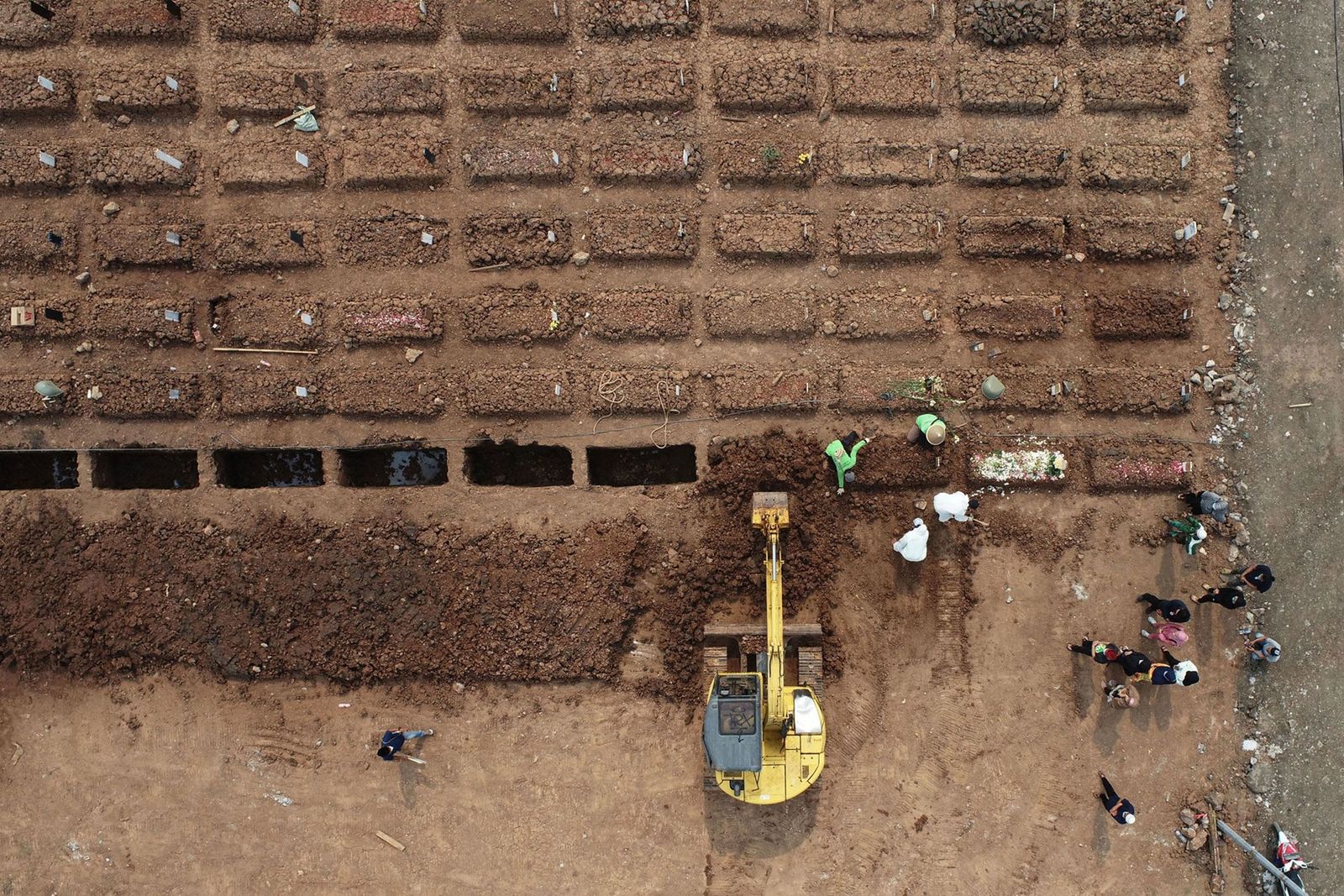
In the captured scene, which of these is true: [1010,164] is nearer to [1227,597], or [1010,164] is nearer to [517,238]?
[1227,597]

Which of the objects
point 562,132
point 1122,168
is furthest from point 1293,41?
point 562,132

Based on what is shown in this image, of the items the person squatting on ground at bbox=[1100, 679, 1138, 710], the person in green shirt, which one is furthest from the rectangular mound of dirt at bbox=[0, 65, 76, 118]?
the person squatting on ground at bbox=[1100, 679, 1138, 710]

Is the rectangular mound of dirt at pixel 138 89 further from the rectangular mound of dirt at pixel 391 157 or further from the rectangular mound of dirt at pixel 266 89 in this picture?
the rectangular mound of dirt at pixel 391 157

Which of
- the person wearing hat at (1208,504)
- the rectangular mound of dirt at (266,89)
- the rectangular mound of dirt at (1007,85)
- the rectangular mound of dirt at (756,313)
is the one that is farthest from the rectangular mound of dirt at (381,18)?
the person wearing hat at (1208,504)

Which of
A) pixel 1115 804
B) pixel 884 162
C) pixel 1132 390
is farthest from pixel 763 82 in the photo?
Answer: pixel 1115 804

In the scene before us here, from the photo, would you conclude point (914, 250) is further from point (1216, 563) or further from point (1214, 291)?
point (1216, 563)

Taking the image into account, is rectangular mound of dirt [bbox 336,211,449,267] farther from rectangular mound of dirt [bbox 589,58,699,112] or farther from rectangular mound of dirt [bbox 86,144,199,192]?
rectangular mound of dirt [bbox 589,58,699,112]

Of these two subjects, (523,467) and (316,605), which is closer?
(316,605)
